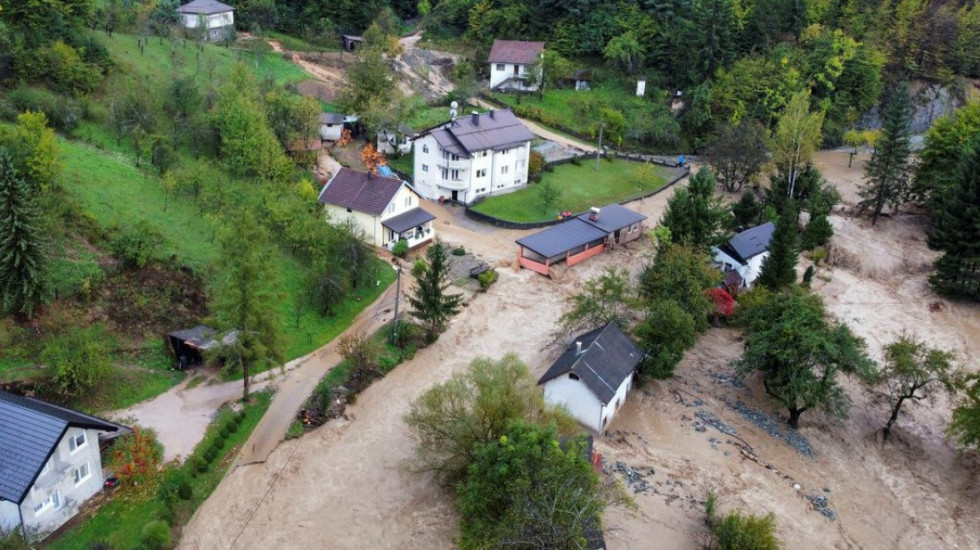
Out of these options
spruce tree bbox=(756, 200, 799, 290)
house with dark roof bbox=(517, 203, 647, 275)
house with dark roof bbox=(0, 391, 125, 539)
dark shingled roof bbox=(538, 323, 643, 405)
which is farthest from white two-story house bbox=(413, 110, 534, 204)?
house with dark roof bbox=(0, 391, 125, 539)

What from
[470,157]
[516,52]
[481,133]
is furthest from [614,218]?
[516,52]

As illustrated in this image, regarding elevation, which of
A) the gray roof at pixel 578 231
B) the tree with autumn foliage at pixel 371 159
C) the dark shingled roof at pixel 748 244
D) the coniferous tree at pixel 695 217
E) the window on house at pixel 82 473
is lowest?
the window on house at pixel 82 473

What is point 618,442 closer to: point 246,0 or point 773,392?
point 773,392

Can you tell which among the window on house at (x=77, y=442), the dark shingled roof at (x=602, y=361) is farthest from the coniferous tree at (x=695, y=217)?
the window on house at (x=77, y=442)

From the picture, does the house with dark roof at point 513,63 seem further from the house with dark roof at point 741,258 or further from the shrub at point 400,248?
the shrub at point 400,248

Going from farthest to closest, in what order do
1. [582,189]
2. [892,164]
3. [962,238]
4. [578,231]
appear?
[582,189] < [892,164] < [578,231] < [962,238]

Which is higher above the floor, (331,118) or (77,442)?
(331,118)

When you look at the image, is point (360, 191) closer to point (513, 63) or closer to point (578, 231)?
point (578, 231)
